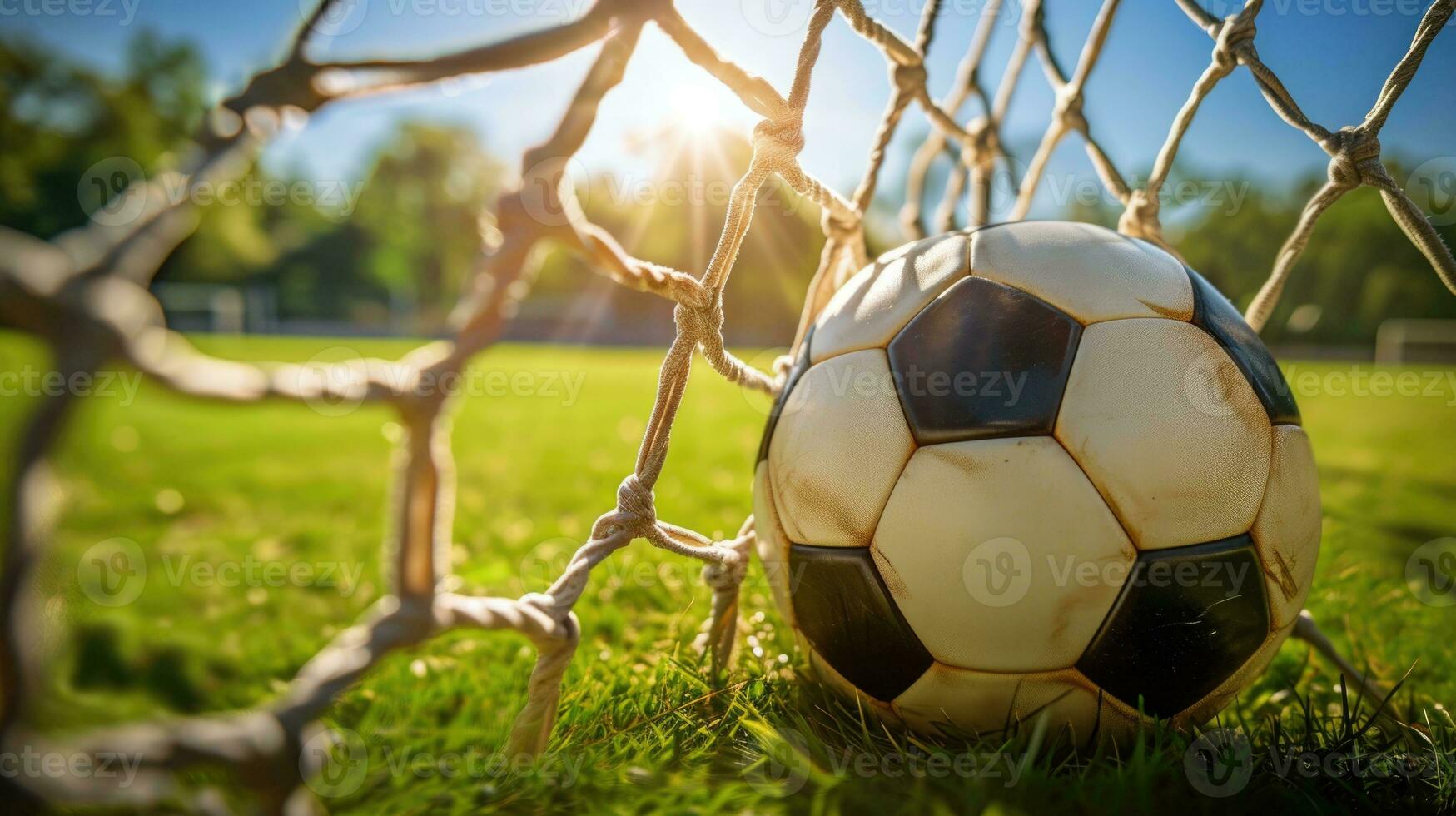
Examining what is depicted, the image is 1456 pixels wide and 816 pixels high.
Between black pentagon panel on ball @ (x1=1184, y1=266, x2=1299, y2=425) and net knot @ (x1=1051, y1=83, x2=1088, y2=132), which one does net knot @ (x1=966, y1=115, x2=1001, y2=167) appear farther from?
black pentagon panel on ball @ (x1=1184, y1=266, x2=1299, y2=425)

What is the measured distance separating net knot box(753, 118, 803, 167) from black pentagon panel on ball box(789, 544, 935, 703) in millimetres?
661

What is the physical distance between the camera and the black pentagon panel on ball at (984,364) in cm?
113

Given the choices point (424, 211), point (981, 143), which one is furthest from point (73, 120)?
point (981, 143)

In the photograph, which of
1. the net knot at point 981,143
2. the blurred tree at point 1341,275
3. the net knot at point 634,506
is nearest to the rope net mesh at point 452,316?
the net knot at point 634,506

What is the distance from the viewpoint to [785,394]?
142 centimetres

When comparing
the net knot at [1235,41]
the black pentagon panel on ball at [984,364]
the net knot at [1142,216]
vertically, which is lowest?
the black pentagon panel on ball at [984,364]

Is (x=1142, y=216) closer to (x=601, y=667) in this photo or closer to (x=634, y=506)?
(x=634, y=506)

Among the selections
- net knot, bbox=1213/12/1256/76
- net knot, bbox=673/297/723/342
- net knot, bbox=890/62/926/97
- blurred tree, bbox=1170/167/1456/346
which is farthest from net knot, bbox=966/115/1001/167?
blurred tree, bbox=1170/167/1456/346

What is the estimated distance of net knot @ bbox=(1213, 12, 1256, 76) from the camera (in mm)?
1445

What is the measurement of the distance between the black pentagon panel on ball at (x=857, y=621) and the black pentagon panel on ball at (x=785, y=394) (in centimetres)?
21

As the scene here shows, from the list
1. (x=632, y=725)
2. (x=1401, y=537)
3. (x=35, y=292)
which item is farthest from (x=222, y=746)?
(x=1401, y=537)

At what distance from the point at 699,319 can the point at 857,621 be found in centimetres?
56

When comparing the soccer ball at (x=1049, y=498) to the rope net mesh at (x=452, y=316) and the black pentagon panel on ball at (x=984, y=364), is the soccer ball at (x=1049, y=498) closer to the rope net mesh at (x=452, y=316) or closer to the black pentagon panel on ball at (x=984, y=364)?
the black pentagon panel on ball at (x=984, y=364)

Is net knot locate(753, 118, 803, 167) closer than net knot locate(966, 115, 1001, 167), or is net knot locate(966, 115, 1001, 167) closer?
net knot locate(753, 118, 803, 167)
